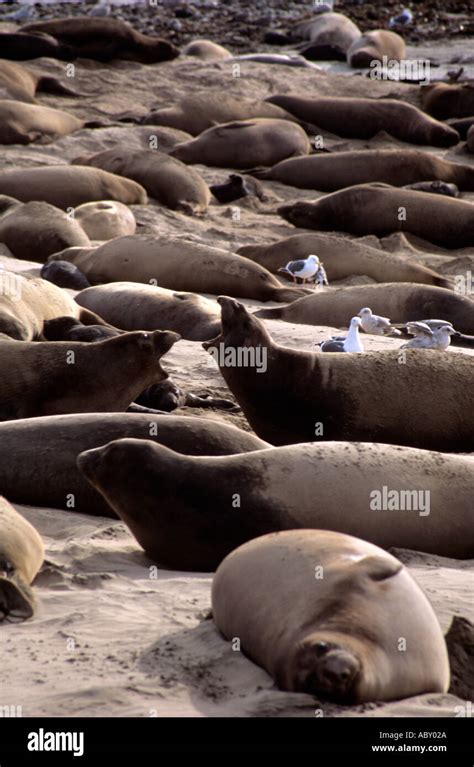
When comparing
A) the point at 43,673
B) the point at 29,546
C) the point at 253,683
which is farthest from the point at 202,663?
the point at 29,546

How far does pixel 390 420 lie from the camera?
5.61 metres

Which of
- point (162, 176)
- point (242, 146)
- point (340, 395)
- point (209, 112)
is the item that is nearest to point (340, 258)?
point (162, 176)

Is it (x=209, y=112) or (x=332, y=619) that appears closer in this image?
(x=332, y=619)

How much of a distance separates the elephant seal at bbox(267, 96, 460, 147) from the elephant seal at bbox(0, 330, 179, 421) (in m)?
9.45

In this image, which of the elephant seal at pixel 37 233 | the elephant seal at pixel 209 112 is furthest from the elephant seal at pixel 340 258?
the elephant seal at pixel 209 112

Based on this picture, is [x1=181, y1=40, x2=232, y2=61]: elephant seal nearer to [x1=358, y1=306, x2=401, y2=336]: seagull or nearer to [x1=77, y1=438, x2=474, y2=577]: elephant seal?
[x1=358, y1=306, x2=401, y2=336]: seagull

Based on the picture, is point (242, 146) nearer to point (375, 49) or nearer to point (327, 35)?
point (375, 49)

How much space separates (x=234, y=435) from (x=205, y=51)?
13.8 m

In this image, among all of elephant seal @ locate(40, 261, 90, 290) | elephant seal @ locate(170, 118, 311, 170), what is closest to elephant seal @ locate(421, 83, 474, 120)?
elephant seal @ locate(170, 118, 311, 170)

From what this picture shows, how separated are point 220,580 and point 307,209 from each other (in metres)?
7.68

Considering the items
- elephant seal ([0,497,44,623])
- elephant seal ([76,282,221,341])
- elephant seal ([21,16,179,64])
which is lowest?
elephant seal ([76,282,221,341])

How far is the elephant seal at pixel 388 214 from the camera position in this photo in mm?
10719

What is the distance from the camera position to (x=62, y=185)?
34.4ft

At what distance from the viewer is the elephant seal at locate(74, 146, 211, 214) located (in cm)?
1126
